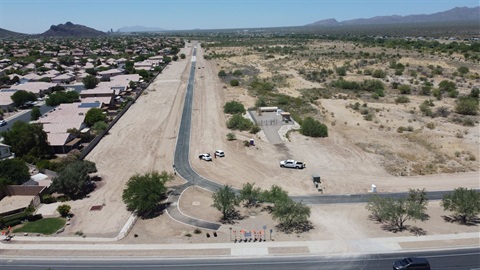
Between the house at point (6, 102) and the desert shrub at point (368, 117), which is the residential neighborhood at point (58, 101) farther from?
the desert shrub at point (368, 117)

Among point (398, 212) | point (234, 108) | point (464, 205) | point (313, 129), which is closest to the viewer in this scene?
point (398, 212)

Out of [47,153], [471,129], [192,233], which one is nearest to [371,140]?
[471,129]

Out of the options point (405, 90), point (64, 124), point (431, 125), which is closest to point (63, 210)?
point (64, 124)

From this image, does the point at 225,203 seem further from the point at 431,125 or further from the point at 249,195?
the point at 431,125

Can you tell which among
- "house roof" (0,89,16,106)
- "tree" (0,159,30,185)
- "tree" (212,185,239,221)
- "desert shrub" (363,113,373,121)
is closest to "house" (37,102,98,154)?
"tree" (0,159,30,185)

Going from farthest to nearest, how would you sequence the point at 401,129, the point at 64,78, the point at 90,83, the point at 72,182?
the point at 64,78 → the point at 90,83 → the point at 401,129 → the point at 72,182

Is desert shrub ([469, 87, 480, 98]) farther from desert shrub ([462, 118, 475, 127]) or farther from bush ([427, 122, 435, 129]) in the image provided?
bush ([427, 122, 435, 129])

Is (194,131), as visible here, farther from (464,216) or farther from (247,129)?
(464,216)
